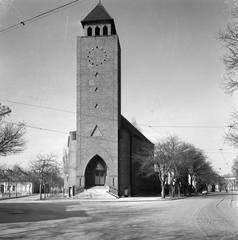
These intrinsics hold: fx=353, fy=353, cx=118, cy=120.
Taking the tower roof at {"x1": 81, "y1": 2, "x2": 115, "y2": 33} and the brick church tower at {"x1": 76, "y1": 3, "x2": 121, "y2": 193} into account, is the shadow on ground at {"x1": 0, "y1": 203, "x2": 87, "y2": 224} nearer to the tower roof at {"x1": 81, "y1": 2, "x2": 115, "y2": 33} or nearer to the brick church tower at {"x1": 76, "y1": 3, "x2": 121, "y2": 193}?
the brick church tower at {"x1": 76, "y1": 3, "x2": 121, "y2": 193}

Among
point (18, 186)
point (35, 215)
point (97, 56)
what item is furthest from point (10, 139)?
point (18, 186)

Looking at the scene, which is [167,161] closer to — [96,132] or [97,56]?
[96,132]

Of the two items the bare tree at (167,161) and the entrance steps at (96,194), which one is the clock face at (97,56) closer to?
the bare tree at (167,161)

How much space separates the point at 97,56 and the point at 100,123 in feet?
30.9

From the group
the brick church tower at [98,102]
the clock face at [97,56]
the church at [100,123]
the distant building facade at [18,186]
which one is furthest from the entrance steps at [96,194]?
the distant building facade at [18,186]

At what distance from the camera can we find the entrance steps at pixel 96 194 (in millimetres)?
42650

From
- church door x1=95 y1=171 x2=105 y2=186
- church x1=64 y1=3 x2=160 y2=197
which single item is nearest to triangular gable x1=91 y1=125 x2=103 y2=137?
church x1=64 y1=3 x2=160 y2=197

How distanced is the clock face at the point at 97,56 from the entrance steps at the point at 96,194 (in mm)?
16739

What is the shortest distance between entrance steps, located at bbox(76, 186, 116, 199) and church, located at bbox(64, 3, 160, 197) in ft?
2.81

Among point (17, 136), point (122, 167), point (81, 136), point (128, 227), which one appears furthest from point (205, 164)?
point (128, 227)

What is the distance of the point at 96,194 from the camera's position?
143 feet

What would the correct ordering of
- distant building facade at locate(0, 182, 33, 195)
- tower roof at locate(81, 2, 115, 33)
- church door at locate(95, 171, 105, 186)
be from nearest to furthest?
church door at locate(95, 171, 105, 186) < tower roof at locate(81, 2, 115, 33) < distant building facade at locate(0, 182, 33, 195)

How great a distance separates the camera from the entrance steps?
42.7 m

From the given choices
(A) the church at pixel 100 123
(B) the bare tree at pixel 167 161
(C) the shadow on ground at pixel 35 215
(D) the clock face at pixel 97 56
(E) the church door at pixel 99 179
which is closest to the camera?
(C) the shadow on ground at pixel 35 215
